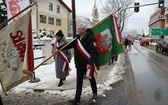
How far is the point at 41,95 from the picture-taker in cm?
645

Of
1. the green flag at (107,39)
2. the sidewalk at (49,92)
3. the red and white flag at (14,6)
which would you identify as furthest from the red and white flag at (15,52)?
the red and white flag at (14,6)

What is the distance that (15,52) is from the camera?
4.46m

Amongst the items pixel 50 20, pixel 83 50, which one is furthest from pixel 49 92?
pixel 50 20

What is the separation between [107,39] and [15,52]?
8.54 feet

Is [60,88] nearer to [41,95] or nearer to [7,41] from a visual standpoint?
[41,95]

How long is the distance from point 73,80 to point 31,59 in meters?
3.81

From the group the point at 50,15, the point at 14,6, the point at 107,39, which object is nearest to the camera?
the point at 107,39

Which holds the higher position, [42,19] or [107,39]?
[42,19]

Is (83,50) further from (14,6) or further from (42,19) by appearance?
(42,19)

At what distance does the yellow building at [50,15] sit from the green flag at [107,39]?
32651 mm

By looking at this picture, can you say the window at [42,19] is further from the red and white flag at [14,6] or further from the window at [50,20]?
the red and white flag at [14,6]

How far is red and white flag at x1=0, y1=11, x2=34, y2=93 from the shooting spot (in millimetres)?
4352

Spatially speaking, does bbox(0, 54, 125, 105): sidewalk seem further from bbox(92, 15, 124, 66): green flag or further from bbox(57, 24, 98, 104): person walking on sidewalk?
bbox(92, 15, 124, 66): green flag

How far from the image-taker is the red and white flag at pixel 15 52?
4352 mm
